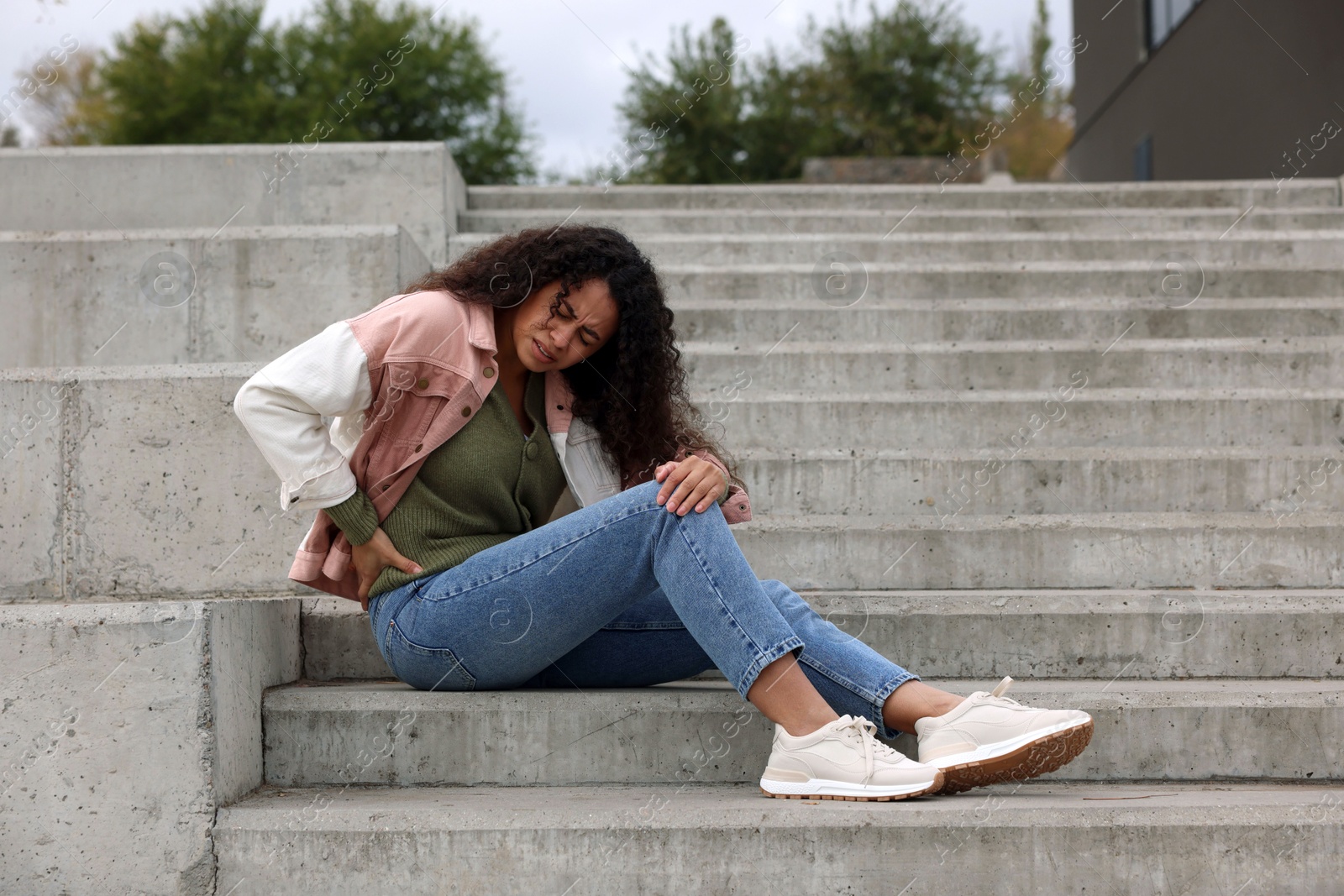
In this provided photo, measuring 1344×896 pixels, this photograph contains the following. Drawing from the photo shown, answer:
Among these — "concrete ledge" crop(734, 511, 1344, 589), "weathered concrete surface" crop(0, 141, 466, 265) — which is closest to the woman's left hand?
"concrete ledge" crop(734, 511, 1344, 589)

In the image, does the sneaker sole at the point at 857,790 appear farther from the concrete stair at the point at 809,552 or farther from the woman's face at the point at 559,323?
the woman's face at the point at 559,323

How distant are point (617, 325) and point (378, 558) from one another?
26.1 inches

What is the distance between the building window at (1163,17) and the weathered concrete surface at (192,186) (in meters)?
7.88

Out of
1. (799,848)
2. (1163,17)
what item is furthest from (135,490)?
(1163,17)

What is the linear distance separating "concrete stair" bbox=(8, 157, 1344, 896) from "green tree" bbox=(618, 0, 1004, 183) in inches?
391

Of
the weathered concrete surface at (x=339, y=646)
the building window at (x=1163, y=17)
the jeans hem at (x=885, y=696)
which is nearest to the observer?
the jeans hem at (x=885, y=696)

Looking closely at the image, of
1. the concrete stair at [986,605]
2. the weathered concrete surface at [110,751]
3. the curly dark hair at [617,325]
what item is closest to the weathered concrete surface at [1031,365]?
the concrete stair at [986,605]

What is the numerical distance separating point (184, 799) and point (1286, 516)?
2693 millimetres

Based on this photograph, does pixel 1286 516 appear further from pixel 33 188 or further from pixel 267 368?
pixel 33 188

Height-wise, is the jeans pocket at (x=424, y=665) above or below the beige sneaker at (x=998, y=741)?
above

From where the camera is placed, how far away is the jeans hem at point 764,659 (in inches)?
77.0

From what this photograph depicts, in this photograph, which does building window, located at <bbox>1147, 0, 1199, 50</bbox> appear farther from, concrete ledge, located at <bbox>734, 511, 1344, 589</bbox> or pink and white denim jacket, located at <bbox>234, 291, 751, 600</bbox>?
pink and white denim jacket, located at <bbox>234, 291, 751, 600</bbox>

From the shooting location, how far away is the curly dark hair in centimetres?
218

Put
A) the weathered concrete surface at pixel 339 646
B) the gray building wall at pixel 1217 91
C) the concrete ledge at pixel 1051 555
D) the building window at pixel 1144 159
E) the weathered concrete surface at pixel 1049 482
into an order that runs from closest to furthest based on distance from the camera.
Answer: the weathered concrete surface at pixel 339 646 → the concrete ledge at pixel 1051 555 → the weathered concrete surface at pixel 1049 482 → the gray building wall at pixel 1217 91 → the building window at pixel 1144 159
